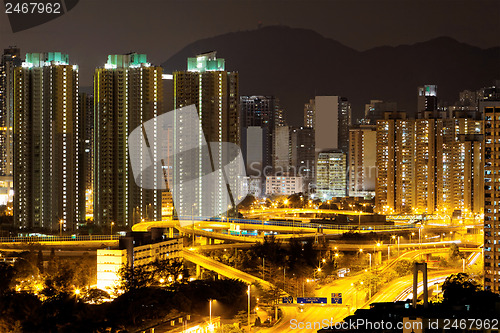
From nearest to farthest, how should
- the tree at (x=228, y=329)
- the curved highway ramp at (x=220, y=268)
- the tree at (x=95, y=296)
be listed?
1. the tree at (x=228, y=329)
2. the tree at (x=95, y=296)
3. the curved highway ramp at (x=220, y=268)

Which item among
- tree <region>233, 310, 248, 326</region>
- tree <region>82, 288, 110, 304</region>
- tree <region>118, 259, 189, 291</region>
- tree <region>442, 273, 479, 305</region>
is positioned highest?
tree <region>442, 273, 479, 305</region>

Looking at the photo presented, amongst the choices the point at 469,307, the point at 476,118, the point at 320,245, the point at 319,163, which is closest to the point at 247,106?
the point at 319,163

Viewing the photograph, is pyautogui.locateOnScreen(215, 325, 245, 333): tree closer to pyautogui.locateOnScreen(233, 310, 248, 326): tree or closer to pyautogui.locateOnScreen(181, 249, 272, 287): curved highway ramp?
pyautogui.locateOnScreen(233, 310, 248, 326): tree

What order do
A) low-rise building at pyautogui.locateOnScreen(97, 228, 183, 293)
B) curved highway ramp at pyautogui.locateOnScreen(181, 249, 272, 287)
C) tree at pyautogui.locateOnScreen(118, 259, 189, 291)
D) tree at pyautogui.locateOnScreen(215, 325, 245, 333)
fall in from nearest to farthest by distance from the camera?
tree at pyautogui.locateOnScreen(215, 325, 245, 333) < tree at pyautogui.locateOnScreen(118, 259, 189, 291) < low-rise building at pyautogui.locateOnScreen(97, 228, 183, 293) < curved highway ramp at pyautogui.locateOnScreen(181, 249, 272, 287)

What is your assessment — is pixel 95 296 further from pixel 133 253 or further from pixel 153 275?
pixel 133 253

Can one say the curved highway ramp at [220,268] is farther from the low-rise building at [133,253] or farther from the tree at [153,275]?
the tree at [153,275]

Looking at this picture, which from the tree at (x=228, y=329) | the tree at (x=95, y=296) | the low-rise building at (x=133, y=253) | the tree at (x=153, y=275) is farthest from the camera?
the low-rise building at (x=133, y=253)

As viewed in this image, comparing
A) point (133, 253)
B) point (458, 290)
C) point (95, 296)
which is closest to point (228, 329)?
point (95, 296)

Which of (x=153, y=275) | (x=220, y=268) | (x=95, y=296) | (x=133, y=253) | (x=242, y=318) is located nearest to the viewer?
(x=242, y=318)

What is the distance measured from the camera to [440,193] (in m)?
20.7

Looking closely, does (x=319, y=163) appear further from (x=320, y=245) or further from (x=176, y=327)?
(x=176, y=327)

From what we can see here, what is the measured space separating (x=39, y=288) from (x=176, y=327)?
9.86 feet

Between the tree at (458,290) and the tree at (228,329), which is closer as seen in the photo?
the tree at (458,290)

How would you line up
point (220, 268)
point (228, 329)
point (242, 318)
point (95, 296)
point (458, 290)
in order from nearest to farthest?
1. point (458, 290)
2. point (228, 329)
3. point (242, 318)
4. point (95, 296)
5. point (220, 268)
